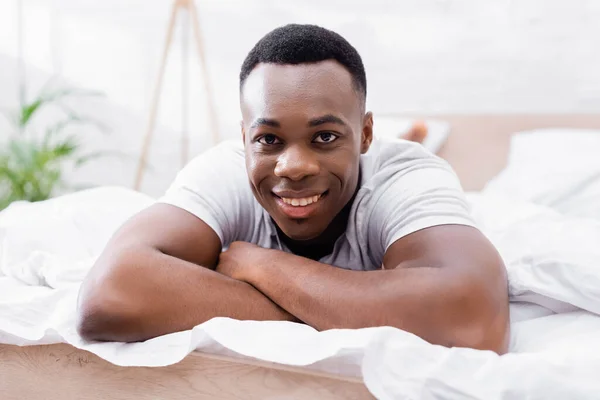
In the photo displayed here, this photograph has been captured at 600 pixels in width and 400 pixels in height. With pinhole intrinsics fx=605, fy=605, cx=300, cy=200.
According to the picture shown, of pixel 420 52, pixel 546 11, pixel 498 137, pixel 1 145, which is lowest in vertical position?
pixel 1 145

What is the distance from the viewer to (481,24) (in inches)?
100

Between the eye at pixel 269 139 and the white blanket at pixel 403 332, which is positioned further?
the eye at pixel 269 139

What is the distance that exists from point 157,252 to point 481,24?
1991 mm

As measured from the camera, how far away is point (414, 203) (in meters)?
1.09

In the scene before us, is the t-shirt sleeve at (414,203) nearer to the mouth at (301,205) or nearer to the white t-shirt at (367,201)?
the white t-shirt at (367,201)

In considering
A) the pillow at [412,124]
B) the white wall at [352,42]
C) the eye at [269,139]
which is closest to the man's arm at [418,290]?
the eye at [269,139]

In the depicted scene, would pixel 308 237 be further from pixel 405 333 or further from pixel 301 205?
pixel 405 333

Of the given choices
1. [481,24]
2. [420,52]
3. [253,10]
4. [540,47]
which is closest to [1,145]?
[253,10]

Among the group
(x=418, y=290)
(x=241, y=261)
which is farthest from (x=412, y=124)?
(x=418, y=290)

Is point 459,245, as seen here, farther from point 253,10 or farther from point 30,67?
point 30,67

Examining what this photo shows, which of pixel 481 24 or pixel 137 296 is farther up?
pixel 481 24

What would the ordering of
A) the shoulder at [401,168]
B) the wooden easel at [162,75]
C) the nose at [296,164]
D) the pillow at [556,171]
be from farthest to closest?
the wooden easel at [162,75] → the pillow at [556,171] → the shoulder at [401,168] → the nose at [296,164]

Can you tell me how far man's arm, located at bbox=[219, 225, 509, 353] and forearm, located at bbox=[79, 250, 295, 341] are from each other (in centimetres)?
5

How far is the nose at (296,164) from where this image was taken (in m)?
1.02
